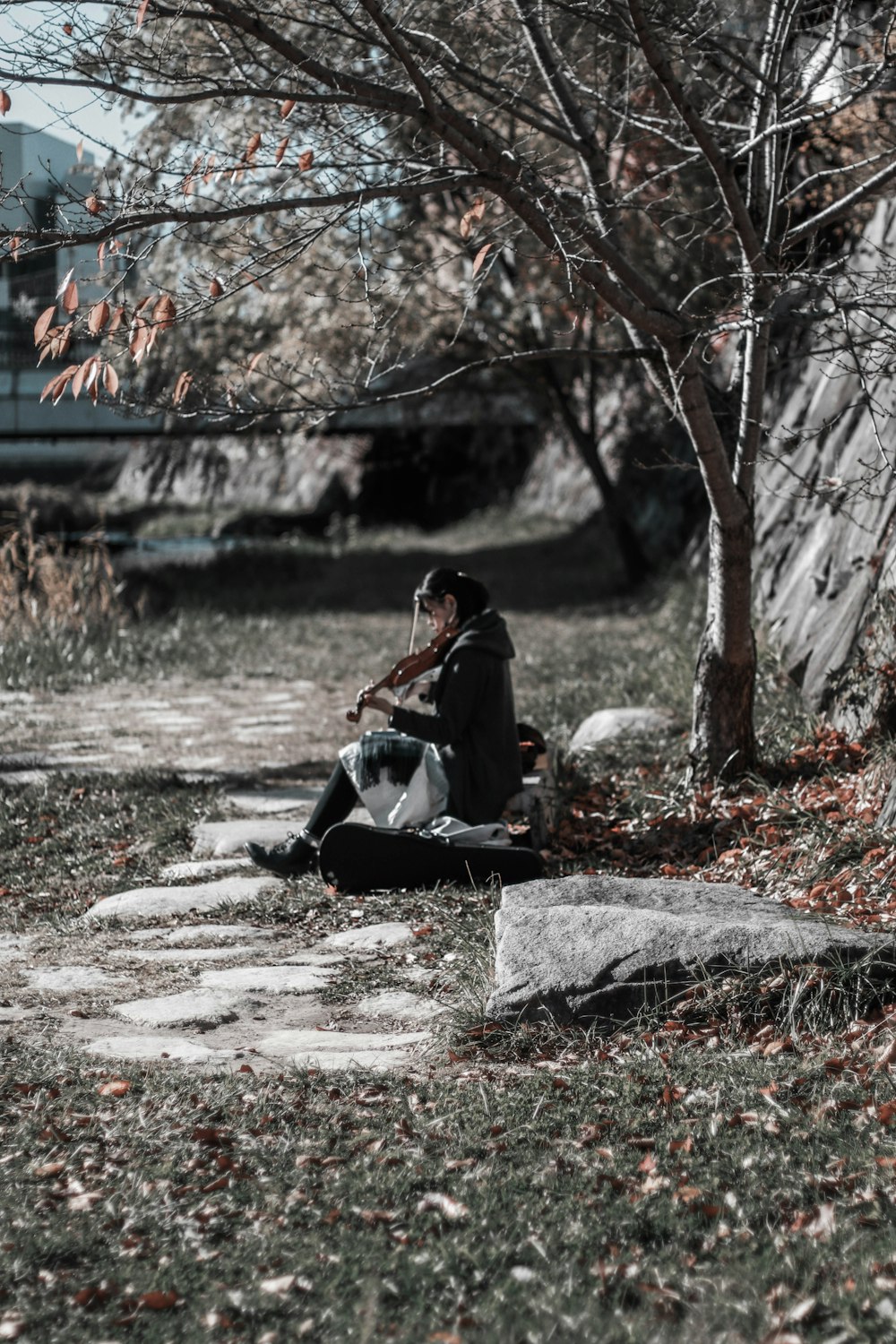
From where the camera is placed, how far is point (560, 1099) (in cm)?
354

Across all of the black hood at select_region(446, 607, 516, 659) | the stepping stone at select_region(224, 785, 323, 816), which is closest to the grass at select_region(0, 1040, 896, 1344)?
the black hood at select_region(446, 607, 516, 659)

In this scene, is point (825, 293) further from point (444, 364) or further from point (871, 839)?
point (444, 364)

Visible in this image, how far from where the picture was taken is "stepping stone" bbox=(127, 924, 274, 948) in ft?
16.8

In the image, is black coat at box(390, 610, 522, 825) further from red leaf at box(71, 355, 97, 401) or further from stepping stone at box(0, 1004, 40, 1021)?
red leaf at box(71, 355, 97, 401)

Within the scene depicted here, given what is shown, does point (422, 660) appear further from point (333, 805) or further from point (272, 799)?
point (272, 799)

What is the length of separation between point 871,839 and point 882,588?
2.11 meters

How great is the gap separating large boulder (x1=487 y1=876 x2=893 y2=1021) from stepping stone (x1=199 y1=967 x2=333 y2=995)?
0.71m

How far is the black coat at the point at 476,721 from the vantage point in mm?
5852

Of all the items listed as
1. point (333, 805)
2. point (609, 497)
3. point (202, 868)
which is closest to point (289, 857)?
point (333, 805)

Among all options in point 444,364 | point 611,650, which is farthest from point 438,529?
point 611,650

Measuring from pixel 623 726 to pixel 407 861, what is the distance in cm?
289

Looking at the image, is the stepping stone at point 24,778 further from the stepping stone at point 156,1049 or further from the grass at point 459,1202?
the grass at point 459,1202

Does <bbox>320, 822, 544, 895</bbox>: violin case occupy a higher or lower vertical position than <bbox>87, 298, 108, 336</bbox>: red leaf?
lower

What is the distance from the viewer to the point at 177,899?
564 cm
